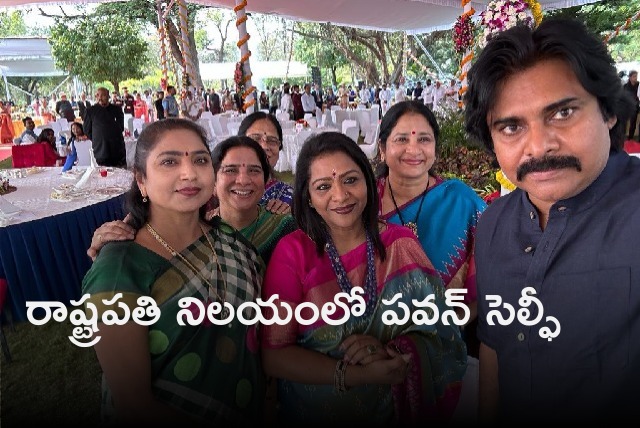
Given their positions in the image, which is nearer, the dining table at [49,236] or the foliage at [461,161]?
the dining table at [49,236]

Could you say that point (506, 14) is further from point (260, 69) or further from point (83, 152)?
point (260, 69)

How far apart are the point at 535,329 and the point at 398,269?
57cm

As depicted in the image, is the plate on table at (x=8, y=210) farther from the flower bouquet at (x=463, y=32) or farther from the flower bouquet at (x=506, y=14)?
the flower bouquet at (x=463, y=32)

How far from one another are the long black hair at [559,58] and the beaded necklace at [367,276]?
2.22ft

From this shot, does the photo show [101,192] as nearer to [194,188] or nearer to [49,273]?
[49,273]

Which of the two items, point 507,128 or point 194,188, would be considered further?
point 194,188

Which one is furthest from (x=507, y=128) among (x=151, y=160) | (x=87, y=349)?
(x=87, y=349)

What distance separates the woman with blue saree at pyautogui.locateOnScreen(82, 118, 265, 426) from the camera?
1270 millimetres

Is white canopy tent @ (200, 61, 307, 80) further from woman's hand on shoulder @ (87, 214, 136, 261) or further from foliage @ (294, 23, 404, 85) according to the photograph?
woman's hand on shoulder @ (87, 214, 136, 261)

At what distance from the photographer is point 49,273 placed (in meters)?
3.82

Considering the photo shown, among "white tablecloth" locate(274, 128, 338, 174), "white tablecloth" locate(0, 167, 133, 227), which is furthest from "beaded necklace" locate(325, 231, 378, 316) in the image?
"white tablecloth" locate(274, 128, 338, 174)

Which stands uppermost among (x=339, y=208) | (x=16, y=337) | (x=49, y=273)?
(x=339, y=208)

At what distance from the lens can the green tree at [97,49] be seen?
Answer: 48.8 feet

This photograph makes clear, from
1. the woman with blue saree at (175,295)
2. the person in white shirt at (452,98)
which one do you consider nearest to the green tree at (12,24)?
the person in white shirt at (452,98)
